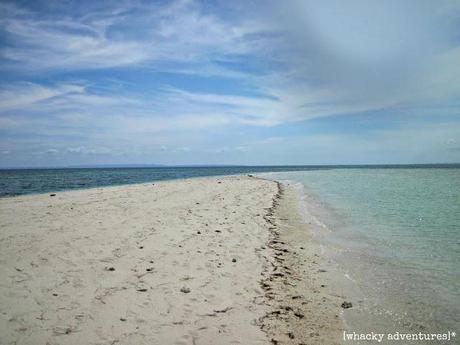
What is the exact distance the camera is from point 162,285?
6.37 metres

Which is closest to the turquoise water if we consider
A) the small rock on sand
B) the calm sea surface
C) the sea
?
the sea

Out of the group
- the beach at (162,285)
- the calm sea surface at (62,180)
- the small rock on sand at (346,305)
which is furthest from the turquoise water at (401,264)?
the calm sea surface at (62,180)

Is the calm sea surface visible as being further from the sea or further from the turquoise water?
the turquoise water

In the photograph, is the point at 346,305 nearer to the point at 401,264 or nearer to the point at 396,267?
the point at 396,267

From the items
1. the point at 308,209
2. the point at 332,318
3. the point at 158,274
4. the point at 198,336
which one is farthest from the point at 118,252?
the point at 308,209

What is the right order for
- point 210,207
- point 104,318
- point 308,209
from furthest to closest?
point 308,209
point 210,207
point 104,318

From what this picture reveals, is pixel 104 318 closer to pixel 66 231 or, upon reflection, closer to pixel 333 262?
pixel 333 262

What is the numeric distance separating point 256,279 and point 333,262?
2.72 m

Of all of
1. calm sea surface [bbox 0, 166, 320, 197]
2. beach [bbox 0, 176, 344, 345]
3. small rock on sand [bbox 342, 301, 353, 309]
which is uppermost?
beach [bbox 0, 176, 344, 345]

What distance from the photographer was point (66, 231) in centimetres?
1060

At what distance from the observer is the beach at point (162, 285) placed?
4750mm

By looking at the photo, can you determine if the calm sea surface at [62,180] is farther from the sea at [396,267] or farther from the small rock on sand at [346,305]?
the small rock on sand at [346,305]

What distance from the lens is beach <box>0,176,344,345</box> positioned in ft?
15.6

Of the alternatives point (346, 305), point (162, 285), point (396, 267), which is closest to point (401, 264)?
point (396, 267)
